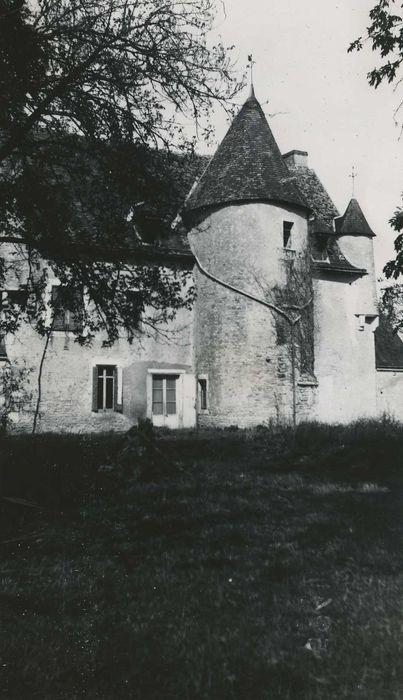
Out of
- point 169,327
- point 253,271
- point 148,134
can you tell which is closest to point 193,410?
point 169,327

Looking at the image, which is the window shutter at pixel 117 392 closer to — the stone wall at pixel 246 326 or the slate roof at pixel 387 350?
the stone wall at pixel 246 326

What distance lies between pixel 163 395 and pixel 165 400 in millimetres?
175

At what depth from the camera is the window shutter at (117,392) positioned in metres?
19.2

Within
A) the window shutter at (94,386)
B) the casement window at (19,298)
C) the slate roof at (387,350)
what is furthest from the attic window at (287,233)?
the casement window at (19,298)

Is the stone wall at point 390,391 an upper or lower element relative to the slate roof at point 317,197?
lower

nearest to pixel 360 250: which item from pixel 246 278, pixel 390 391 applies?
pixel 246 278

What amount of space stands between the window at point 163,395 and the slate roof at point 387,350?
1060 centimetres

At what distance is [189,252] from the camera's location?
66.9 ft

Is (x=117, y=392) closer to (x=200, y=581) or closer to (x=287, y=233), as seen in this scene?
(x=287, y=233)

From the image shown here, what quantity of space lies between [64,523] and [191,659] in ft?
11.9

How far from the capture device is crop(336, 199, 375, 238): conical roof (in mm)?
22734

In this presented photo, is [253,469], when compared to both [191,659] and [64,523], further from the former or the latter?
[191,659]

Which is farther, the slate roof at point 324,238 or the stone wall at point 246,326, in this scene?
the slate roof at point 324,238

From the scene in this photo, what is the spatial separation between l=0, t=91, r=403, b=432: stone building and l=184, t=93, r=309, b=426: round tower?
0.11 feet
